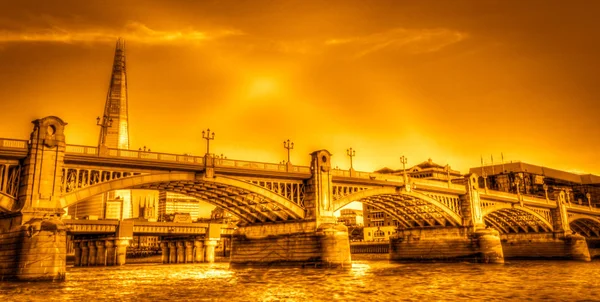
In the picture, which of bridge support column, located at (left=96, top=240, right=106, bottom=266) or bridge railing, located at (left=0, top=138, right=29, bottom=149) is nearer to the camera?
bridge railing, located at (left=0, top=138, right=29, bottom=149)

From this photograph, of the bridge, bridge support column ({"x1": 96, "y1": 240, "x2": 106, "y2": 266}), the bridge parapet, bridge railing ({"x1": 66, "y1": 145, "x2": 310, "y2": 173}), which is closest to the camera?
the bridge

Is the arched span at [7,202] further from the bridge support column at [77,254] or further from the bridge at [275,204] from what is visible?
the bridge support column at [77,254]

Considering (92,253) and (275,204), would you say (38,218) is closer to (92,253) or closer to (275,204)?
(275,204)

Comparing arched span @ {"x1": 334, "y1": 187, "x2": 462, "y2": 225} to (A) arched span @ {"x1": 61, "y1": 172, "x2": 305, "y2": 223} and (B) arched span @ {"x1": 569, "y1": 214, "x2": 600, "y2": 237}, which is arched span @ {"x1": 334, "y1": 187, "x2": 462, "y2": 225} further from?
(B) arched span @ {"x1": 569, "y1": 214, "x2": 600, "y2": 237}

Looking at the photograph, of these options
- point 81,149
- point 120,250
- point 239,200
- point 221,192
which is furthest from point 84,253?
point 81,149

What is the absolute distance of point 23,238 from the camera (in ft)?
109

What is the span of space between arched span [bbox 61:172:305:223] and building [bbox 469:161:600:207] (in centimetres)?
11286

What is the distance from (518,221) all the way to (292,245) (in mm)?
56423

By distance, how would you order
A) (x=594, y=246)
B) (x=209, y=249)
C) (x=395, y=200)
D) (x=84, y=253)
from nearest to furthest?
(x=395, y=200)
(x=84, y=253)
(x=594, y=246)
(x=209, y=249)

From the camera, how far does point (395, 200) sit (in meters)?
69.1

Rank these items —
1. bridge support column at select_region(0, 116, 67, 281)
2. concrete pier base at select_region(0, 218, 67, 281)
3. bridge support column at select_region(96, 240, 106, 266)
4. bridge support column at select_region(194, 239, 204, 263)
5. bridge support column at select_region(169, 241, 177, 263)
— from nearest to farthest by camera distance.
→ 1. concrete pier base at select_region(0, 218, 67, 281)
2. bridge support column at select_region(0, 116, 67, 281)
3. bridge support column at select_region(96, 240, 106, 266)
4. bridge support column at select_region(194, 239, 204, 263)
5. bridge support column at select_region(169, 241, 177, 263)

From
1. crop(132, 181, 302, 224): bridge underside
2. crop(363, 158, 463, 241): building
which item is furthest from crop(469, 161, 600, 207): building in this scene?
crop(132, 181, 302, 224): bridge underside

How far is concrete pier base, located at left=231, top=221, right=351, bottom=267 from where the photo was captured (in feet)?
166

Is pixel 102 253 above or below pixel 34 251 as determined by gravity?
above
